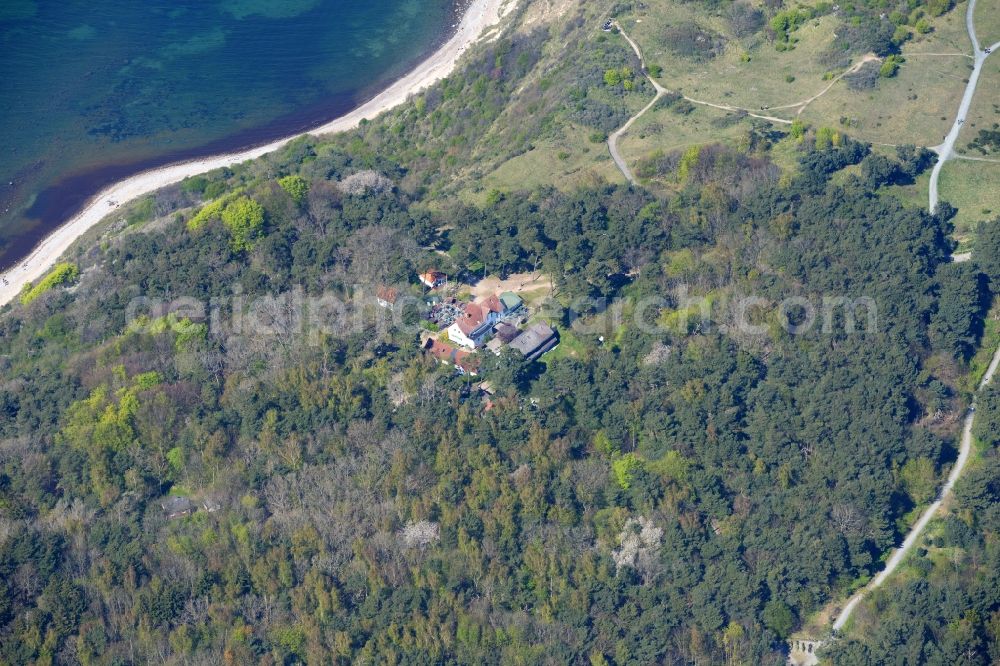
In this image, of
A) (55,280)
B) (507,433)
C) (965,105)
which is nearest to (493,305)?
(507,433)

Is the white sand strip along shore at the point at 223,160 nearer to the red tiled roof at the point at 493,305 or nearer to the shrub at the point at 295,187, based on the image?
the shrub at the point at 295,187

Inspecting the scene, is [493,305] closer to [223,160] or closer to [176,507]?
[176,507]

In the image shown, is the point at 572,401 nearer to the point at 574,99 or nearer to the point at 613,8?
the point at 574,99

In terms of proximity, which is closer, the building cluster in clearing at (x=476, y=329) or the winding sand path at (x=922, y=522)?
the winding sand path at (x=922, y=522)

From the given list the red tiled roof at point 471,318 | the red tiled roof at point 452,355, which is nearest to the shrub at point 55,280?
the red tiled roof at point 452,355

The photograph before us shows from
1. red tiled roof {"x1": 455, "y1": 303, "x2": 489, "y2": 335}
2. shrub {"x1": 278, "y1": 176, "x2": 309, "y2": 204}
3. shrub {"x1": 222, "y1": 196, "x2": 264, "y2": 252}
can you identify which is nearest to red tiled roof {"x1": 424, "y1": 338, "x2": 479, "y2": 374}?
red tiled roof {"x1": 455, "y1": 303, "x2": 489, "y2": 335}

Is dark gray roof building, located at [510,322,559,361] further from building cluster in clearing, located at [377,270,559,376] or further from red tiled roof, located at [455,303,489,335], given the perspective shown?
red tiled roof, located at [455,303,489,335]

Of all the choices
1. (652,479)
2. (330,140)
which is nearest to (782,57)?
(330,140)

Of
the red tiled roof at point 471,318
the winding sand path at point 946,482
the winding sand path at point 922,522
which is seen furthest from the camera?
the red tiled roof at point 471,318
